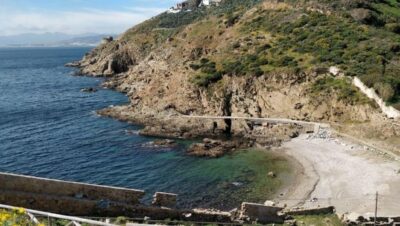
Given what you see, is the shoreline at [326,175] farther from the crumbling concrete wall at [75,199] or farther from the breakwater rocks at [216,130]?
the crumbling concrete wall at [75,199]

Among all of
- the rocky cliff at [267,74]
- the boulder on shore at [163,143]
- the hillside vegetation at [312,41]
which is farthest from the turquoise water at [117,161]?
the hillside vegetation at [312,41]

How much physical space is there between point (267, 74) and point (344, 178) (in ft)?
73.6

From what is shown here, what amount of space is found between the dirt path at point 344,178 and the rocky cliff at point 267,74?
356 cm

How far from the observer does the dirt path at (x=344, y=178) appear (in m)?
30.3

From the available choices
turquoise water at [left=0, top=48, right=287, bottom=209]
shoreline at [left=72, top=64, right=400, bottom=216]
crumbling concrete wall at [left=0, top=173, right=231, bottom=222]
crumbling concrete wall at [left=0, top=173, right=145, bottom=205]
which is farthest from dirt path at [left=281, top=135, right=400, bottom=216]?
crumbling concrete wall at [left=0, top=173, right=145, bottom=205]

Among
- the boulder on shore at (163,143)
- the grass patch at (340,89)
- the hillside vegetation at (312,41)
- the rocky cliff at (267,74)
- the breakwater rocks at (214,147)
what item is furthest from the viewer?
the hillside vegetation at (312,41)

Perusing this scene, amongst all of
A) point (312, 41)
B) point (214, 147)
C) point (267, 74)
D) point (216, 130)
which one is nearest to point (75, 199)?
point (214, 147)

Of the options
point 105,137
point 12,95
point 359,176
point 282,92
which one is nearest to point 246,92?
point 282,92

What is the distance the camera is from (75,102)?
72.8 m

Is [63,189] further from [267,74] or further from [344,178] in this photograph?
[267,74]

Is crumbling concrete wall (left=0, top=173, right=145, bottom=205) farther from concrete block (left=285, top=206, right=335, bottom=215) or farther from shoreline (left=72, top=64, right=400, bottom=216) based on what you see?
shoreline (left=72, top=64, right=400, bottom=216)

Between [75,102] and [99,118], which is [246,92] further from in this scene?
[75,102]

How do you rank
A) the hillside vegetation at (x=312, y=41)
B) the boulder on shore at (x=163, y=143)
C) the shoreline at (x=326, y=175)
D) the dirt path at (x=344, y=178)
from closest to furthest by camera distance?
the dirt path at (x=344, y=178)
the shoreline at (x=326, y=175)
the boulder on shore at (x=163, y=143)
the hillside vegetation at (x=312, y=41)

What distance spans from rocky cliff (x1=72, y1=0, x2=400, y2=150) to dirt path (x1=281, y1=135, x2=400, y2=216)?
3.56 m
